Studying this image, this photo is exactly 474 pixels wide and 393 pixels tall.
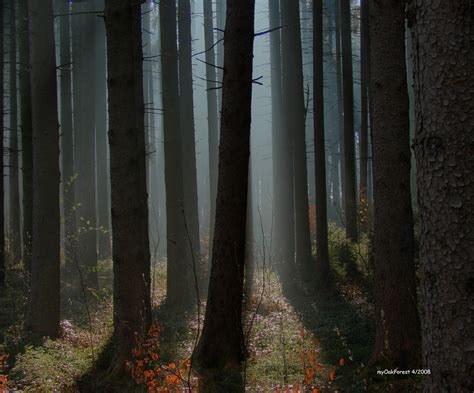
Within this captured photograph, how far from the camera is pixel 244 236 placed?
6996 millimetres

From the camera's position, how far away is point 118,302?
6.85 meters

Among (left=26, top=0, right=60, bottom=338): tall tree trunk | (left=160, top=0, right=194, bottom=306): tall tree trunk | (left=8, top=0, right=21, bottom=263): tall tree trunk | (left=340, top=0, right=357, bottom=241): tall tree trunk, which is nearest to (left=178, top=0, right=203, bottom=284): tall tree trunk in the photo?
(left=160, top=0, right=194, bottom=306): tall tree trunk

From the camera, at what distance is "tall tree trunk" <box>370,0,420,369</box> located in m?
5.85

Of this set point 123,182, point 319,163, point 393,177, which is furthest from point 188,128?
point 393,177

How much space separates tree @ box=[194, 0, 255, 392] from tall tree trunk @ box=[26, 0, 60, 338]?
11.0 ft

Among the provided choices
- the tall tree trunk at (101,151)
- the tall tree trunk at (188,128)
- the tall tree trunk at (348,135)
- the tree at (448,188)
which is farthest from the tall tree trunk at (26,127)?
the tree at (448,188)

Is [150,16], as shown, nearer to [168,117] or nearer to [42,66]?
[168,117]

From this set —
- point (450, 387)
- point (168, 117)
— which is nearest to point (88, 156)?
point (168, 117)

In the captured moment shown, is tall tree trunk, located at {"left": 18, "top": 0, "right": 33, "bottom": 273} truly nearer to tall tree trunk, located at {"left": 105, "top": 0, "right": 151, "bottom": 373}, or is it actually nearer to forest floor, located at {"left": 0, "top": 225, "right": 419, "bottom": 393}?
forest floor, located at {"left": 0, "top": 225, "right": 419, "bottom": 393}

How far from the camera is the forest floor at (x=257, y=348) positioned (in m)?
5.78

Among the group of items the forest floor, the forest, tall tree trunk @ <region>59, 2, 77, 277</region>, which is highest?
tall tree trunk @ <region>59, 2, 77, 277</region>

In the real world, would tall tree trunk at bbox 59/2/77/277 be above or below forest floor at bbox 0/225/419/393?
above

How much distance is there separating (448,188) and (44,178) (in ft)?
24.8

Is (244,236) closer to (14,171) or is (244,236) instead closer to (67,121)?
(67,121)
